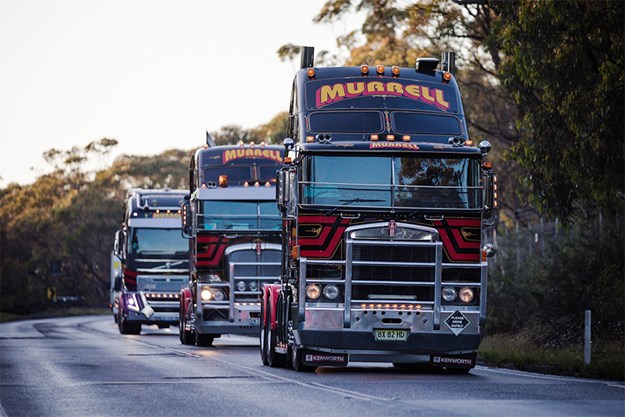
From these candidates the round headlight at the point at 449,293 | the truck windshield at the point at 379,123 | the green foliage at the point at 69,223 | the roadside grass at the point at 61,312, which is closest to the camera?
the round headlight at the point at 449,293

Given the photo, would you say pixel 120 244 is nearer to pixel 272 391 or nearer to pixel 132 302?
pixel 132 302

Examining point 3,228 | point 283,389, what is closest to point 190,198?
point 283,389

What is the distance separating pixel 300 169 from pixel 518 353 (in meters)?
6.57

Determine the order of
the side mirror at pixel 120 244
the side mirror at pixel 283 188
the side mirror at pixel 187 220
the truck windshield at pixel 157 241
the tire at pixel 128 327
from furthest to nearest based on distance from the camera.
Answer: the side mirror at pixel 120 244 < the tire at pixel 128 327 < the truck windshield at pixel 157 241 < the side mirror at pixel 187 220 < the side mirror at pixel 283 188

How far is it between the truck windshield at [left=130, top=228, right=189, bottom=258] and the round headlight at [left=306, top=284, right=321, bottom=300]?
2254 cm

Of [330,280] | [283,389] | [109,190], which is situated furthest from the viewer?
[109,190]

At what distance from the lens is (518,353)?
81.6 feet

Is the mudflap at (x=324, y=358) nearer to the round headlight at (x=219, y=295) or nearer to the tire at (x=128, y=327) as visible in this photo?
the round headlight at (x=219, y=295)

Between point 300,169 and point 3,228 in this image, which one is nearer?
point 300,169

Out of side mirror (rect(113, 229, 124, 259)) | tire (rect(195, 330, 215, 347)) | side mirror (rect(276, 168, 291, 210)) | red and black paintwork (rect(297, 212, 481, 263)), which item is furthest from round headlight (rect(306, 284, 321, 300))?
side mirror (rect(113, 229, 124, 259))

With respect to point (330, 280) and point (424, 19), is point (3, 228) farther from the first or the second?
point (330, 280)

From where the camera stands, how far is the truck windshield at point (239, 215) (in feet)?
103

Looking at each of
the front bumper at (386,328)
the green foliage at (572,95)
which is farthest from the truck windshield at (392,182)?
the green foliage at (572,95)

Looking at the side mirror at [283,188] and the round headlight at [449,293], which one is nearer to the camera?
the round headlight at [449,293]
